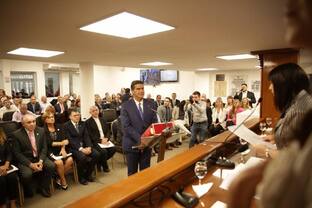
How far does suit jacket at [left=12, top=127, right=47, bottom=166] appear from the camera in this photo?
3.01m

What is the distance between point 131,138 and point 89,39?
1.27m

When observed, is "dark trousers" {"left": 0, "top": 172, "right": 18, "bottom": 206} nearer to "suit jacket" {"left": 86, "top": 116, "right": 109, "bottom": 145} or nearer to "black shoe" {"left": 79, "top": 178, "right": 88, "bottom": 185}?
"black shoe" {"left": 79, "top": 178, "right": 88, "bottom": 185}

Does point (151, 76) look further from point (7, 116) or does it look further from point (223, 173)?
point (223, 173)

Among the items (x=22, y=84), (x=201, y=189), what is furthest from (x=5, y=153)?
(x=22, y=84)

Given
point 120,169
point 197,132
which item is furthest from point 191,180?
point 197,132

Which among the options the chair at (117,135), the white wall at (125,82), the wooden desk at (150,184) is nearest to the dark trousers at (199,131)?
the chair at (117,135)

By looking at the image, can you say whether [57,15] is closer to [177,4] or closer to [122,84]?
[177,4]

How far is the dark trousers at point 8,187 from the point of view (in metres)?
2.64

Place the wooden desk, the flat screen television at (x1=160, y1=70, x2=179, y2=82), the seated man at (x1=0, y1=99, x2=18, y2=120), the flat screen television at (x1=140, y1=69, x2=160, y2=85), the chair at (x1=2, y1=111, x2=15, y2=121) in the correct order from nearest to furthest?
the wooden desk, the chair at (x1=2, y1=111, x2=15, y2=121), the seated man at (x1=0, y1=99, x2=18, y2=120), the flat screen television at (x1=160, y1=70, x2=179, y2=82), the flat screen television at (x1=140, y1=69, x2=160, y2=85)

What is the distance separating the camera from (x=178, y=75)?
12.1m

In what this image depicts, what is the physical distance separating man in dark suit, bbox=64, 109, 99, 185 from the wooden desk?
2279 mm

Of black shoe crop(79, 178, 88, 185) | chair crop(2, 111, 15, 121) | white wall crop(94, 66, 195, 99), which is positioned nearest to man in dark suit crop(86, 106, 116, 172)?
black shoe crop(79, 178, 88, 185)

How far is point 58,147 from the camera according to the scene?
3545 mm

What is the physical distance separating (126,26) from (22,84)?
842 cm
